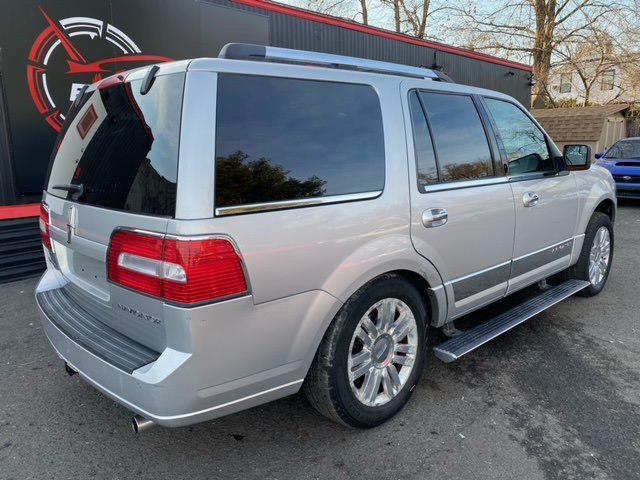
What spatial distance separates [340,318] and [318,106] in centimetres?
106

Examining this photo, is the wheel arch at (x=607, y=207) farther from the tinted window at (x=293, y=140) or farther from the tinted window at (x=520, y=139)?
the tinted window at (x=293, y=140)

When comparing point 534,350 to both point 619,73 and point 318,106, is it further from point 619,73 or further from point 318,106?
point 619,73

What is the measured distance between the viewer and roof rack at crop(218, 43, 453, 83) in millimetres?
2238

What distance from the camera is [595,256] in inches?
190

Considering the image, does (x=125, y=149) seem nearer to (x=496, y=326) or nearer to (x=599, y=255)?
(x=496, y=326)

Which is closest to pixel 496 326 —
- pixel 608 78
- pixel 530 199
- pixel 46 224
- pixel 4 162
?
pixel 530 199

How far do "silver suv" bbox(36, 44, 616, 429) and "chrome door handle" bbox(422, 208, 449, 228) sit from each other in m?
0.01

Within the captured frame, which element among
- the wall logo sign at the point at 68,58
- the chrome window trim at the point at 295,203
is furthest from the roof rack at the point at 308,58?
the wall logo sign at the point at 68,58

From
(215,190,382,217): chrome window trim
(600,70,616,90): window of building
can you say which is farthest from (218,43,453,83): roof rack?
(600,70,616,90): window of building

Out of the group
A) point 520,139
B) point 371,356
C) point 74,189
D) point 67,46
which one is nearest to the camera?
point 74,189

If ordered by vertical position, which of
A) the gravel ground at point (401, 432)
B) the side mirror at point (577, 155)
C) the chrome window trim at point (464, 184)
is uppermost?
the side mirror at point (577, 155)

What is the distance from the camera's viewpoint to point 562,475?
239cm

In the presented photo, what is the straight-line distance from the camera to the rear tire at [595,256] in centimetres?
460

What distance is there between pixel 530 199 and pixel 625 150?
10879 millimetres
